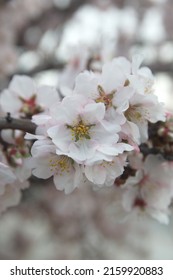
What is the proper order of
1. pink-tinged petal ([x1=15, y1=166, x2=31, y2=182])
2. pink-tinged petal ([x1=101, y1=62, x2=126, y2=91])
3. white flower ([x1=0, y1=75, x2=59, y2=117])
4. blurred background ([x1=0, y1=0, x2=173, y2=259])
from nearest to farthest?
pink-tinged petal ([x1=101, y1=62, x2=126, y2=91]), pink-tinged petal ([x1=15, y1=166, x2=31, y2=182]), white flower ([x1=0, y1=75, x2=59, y2=117]), blurred background ([x1=0, y1=0, x2=173, y2=259])

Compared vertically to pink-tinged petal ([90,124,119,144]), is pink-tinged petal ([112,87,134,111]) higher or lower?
higher

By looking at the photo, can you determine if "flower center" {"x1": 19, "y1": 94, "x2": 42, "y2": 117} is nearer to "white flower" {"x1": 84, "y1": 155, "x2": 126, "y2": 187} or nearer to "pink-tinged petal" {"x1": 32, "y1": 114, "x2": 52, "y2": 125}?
"pink-tinged petal" {"x1": 32, "y1": 114, "x2": 52, "y2": 125}

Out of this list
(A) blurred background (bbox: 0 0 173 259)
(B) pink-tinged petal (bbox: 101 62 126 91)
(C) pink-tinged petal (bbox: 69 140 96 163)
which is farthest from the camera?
(A) blurred background (bbox: 0 0 173 259)

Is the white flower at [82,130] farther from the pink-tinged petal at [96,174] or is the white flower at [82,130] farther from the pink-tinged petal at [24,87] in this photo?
the pink-tinged petal at [24,87]

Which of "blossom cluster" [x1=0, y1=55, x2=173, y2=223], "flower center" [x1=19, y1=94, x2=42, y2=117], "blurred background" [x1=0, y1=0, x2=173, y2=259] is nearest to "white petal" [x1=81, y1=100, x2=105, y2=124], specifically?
"blossom cluster" [x1=0, y1=55, x2=173, y2=223]

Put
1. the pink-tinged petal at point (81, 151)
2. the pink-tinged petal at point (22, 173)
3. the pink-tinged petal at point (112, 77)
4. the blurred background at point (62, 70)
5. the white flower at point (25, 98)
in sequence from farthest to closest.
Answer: the blurred background at point (62, 70)
the white flower at point (25, 98)
the pink-tinged petal at point (22, 173)
the pink-tinged petal at point (112, 77)
the pink-tinged petal at point (81, 151)

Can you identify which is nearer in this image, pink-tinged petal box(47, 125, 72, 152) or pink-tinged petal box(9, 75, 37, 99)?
pink-tinged petal box(47, 125, 72, 152)

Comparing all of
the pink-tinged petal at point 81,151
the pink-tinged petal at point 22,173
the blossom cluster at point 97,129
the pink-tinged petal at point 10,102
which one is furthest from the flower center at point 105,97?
the pink-tinged petal at point 10,102
